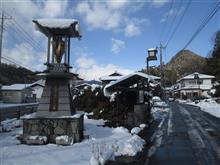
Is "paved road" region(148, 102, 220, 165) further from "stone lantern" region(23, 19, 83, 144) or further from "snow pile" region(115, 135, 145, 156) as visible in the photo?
"stone lantern" region(23, 19, 83, 144)

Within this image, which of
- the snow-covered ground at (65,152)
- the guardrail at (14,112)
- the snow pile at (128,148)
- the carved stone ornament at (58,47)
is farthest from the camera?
the guardrail at (14,112)

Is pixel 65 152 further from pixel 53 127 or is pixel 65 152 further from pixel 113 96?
pixel 113 96

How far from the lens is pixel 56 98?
12523 mm

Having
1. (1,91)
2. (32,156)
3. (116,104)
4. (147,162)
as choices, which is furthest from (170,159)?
(1,91)

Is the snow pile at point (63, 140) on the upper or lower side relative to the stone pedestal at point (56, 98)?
lower

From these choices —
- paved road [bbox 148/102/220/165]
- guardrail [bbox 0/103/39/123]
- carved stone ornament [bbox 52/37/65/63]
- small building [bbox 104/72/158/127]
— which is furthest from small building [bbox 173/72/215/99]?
A: carved stone ornament [bbox 52/37/65/63]

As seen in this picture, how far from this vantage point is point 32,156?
354 inches

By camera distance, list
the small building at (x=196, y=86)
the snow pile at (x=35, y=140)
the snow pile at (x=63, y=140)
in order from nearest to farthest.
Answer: the snow pile at (x=63, y=140) < the snow pile at (x=35, y=140) < the small building at (x=196, y=86)

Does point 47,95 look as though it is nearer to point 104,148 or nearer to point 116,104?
point 104,148

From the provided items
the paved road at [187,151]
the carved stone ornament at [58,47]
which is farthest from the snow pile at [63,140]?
the carved stone ornament at [58,47]

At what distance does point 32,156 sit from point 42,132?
113 inches

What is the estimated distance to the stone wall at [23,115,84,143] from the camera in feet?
38.5

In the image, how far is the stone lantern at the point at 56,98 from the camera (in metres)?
11.8

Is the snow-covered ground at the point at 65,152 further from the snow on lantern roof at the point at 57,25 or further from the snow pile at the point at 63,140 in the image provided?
the snow on lantern roof at the point at 57,25
